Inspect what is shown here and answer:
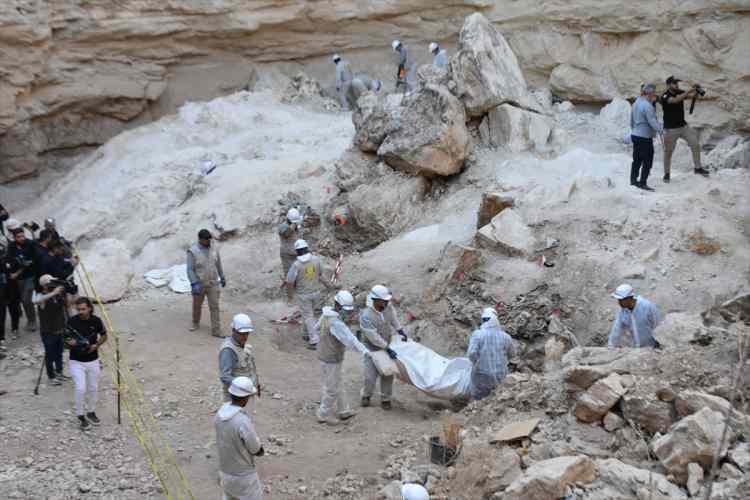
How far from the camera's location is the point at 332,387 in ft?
29.3

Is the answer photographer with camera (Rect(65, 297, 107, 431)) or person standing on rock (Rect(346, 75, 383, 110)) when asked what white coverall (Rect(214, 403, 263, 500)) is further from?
person standing on rock (Rect(346, 75, 383, 110))

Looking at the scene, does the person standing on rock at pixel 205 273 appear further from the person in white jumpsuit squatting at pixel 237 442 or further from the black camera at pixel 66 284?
the person in white jumpsuit squatting at pixel 237 442

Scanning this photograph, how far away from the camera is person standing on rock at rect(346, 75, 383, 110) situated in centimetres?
1858

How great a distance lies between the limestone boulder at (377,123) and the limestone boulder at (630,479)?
26.6 feet

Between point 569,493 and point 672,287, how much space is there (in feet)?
15.5

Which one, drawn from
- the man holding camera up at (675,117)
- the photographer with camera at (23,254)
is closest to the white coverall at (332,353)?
the photographer with camera at (23,254)

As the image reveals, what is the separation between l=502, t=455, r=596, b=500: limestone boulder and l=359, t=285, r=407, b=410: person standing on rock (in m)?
3.04

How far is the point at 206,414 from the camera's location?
9.09 m

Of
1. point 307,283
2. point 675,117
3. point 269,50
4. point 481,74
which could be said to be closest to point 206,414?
point 307,283

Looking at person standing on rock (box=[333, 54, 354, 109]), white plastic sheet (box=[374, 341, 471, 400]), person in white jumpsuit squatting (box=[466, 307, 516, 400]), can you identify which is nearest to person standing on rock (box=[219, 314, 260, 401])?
white plastic sheet (box=[374, 341, 471, 400])

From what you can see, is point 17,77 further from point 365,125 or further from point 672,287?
point 672,287

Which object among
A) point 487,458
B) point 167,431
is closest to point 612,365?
point 487,458

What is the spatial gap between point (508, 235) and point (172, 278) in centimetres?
485

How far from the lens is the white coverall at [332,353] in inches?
339
